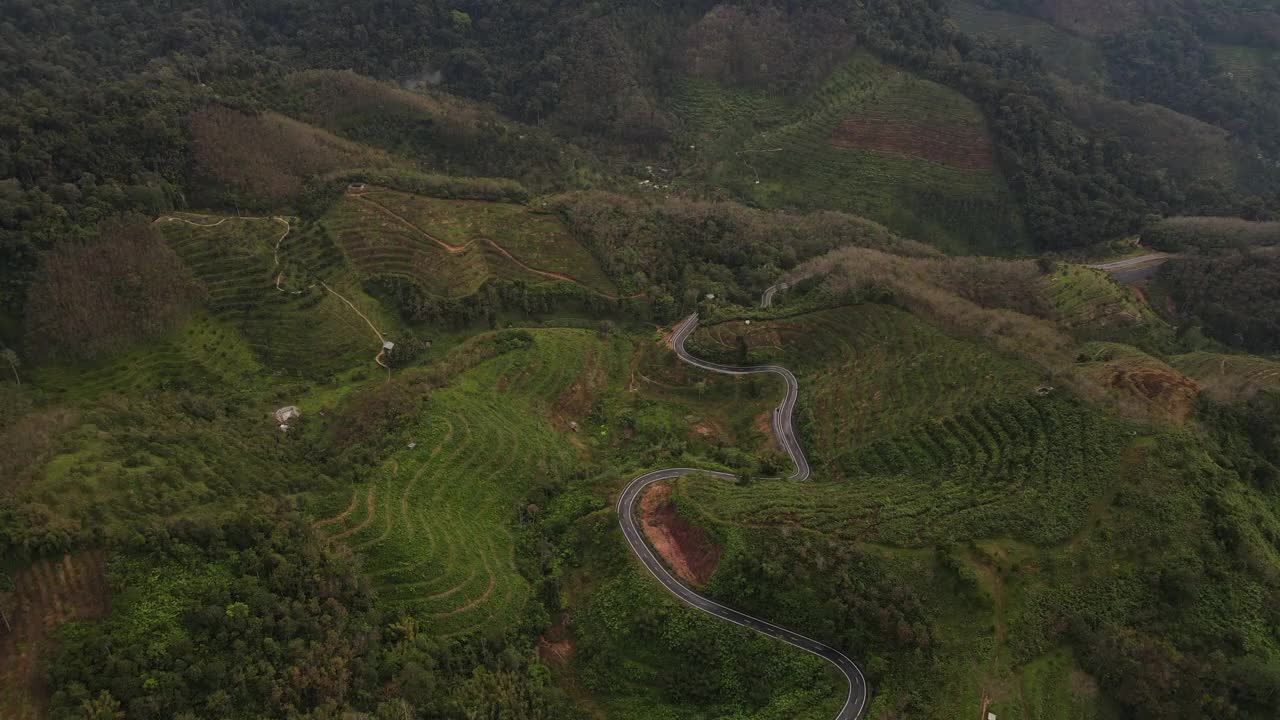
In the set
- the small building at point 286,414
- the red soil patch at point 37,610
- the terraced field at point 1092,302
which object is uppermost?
the red soil patch at point 37,610

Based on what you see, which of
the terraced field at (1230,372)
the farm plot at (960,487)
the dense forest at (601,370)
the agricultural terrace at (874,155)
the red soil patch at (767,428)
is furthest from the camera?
the agricultural terrace at (874,155)

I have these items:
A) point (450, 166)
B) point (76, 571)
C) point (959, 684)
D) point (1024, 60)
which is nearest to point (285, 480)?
point (76, 571)

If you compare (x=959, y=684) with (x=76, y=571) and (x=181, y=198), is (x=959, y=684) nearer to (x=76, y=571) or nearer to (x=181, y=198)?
(x=76, y=571)

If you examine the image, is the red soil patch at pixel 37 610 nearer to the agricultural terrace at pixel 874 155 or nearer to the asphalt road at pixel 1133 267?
the agricultural terrace at pixel 874 155

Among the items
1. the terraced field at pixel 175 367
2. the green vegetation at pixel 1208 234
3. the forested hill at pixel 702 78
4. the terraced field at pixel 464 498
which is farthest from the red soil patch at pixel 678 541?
the green vegetation at pixel 1208 234

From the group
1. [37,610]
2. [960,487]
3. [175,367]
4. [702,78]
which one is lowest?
[175,367]

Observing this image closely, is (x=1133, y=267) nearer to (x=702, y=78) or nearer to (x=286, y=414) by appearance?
(x=702, y=78)

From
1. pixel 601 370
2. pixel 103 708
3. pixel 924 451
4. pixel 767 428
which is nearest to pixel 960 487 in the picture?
pixel 924 451
